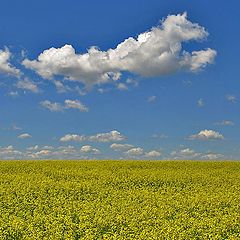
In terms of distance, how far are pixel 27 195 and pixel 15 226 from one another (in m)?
8.97

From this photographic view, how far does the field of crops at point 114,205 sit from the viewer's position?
1365cm

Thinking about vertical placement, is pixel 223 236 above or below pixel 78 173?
below

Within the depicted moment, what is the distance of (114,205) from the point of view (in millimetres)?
18859

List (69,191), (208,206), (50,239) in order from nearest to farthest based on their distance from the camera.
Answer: (50,239)
(208,206)
(69,191)

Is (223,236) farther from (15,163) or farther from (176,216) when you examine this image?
(15,163)

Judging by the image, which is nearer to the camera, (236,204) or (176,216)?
(176,216)

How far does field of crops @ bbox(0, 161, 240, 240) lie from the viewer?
1365cm

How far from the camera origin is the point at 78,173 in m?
31.6

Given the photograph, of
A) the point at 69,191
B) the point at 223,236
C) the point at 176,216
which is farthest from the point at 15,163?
the point at 223,236

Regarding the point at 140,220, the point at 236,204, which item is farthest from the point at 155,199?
the point at 140,220

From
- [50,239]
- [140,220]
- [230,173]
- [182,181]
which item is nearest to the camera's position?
[50,239]

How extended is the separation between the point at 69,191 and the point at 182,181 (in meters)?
9.36

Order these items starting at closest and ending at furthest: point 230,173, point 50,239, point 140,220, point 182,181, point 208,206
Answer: point 50,239
point 140,220
point 208,206
point 182,181
point 230,173

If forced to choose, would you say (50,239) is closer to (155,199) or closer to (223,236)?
(223,236)
